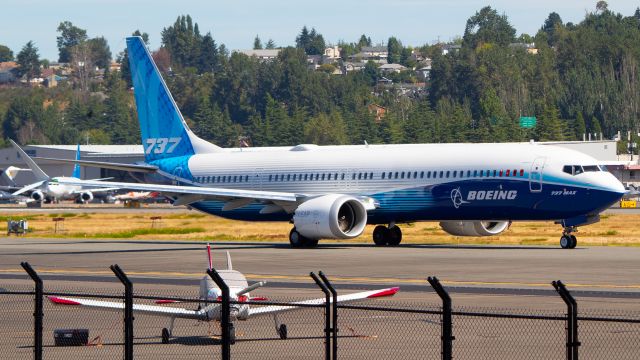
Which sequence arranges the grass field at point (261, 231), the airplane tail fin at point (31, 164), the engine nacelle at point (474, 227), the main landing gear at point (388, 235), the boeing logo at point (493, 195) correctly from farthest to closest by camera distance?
the airplane tail fin at point (31, 164)
the grass field at point (261, 231)
the engine nacelle at point (474, 227)
the main landing gear at point (388, 235)
the boeing logo at point (493, 195)

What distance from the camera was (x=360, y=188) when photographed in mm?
52812

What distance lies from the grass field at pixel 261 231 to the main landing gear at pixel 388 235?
391cm

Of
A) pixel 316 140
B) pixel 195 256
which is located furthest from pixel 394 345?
pixel 316 140

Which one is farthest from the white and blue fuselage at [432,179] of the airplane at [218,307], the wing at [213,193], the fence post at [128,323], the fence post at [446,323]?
the fence post at [446,323]

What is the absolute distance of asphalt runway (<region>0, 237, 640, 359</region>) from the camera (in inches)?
880

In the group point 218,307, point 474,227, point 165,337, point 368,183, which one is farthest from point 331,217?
point 218,307

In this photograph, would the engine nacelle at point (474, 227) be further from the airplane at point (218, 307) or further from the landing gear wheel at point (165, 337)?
the landing gear wheel at point (165, 337)

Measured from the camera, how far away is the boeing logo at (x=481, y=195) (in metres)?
48.2

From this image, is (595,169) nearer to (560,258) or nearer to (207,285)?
(560,258)

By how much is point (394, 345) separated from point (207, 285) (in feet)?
10.6

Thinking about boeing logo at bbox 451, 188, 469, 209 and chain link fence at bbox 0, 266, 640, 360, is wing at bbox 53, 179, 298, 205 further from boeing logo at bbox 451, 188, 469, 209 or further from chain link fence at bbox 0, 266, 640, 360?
chain link fence at bbox 0, 266, 640, 360

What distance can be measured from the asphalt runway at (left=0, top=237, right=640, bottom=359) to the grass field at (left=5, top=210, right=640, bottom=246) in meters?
6.18

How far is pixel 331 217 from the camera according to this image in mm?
50031

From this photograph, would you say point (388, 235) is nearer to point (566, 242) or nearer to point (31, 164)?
point (566, 242)
